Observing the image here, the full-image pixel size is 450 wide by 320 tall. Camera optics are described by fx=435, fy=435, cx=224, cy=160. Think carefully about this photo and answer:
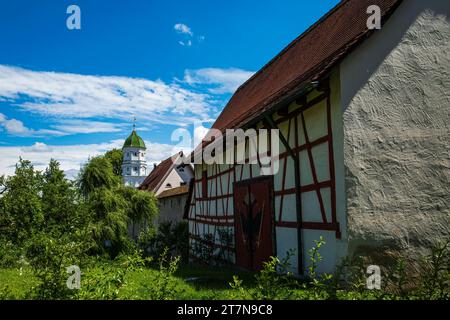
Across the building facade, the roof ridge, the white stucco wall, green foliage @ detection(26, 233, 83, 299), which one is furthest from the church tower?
green foliage @ detection(26, 233, 83, 299)

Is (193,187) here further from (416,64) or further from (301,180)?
(416,64)

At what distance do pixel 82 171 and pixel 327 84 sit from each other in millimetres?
14379

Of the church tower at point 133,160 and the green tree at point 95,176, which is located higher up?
the church tower at point 133,160

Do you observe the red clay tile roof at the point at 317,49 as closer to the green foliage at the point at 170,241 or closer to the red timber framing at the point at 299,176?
the red timber framing at the point at 299,176

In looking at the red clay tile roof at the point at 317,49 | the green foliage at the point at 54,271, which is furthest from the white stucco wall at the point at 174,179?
the green foliage at the point at 54,271

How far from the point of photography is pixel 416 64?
23.5 feet

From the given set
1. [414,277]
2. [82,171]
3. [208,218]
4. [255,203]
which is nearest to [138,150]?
[82,171]

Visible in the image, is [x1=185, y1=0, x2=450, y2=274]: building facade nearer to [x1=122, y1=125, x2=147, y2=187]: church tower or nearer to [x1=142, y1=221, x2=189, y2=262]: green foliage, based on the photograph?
[x1=142, y1=221, x2=189, y2=262]: green foliage

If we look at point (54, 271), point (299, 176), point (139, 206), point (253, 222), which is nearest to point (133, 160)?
point (139, 206)

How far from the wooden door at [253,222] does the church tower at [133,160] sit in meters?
55.3

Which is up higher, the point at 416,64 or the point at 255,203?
the point at 416,64

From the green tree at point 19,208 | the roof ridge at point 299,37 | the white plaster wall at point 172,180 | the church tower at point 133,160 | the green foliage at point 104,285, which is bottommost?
the green foliage at point 104,285

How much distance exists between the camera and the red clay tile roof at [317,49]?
7045 millimetres

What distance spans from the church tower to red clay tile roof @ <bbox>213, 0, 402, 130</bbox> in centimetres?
5157
